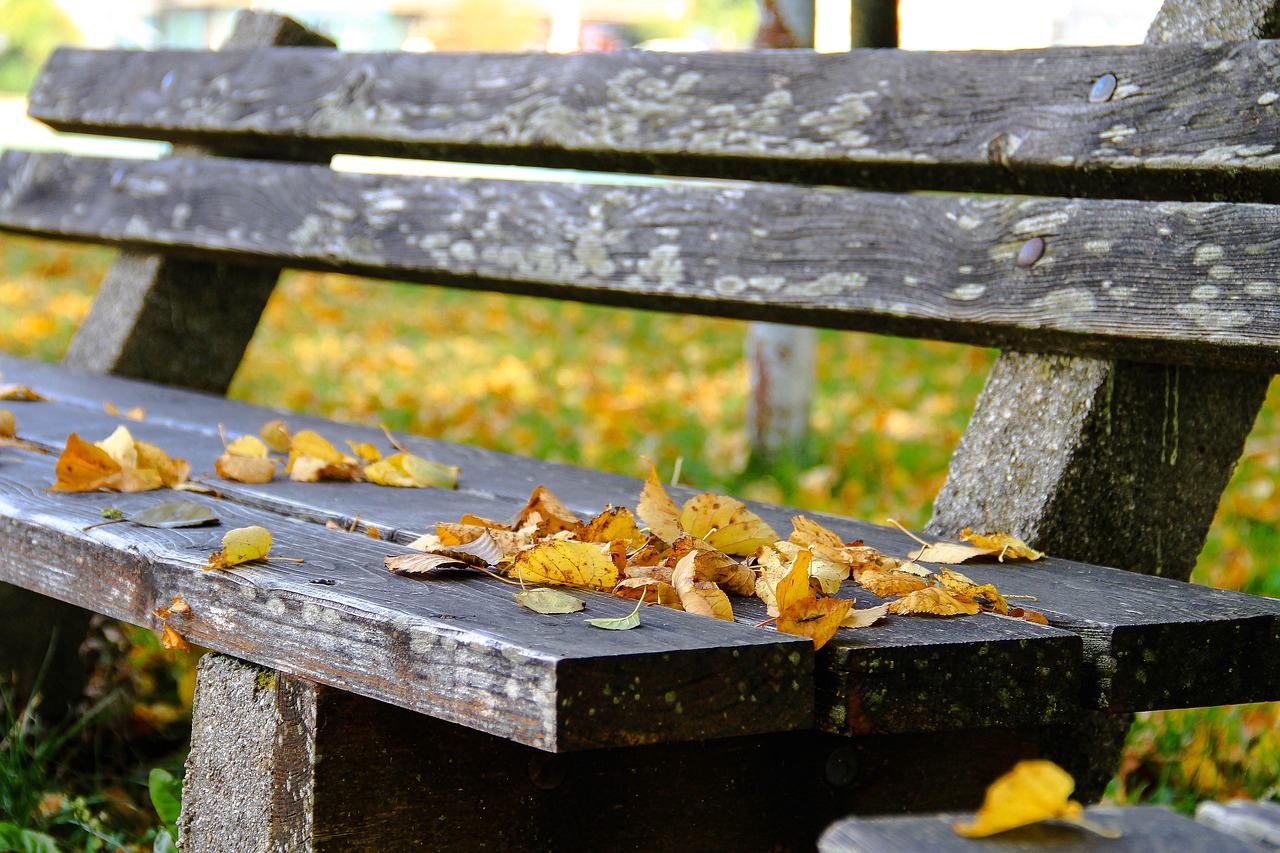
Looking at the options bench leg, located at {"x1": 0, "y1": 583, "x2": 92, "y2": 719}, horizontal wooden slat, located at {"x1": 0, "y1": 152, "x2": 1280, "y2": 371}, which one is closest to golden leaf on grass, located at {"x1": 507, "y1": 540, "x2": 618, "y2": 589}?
horizontal wooden slat, located at {"x1": 0, "y1": 152, "x2": 1280, "y2": 371}

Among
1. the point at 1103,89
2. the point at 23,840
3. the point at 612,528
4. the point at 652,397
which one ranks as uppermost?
the point at 1103,89

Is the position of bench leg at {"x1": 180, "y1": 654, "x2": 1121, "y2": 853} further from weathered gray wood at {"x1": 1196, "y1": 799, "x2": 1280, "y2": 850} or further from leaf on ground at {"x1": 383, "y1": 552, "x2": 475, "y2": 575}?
weathered gray wood at {"x1": 1196, "y1": 799, "x2": 1280, "y2": 850}

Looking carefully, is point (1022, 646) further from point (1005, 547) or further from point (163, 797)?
point (163, 797)

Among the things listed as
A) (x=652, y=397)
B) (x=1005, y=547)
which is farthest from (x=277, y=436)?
(x=652, y=397)

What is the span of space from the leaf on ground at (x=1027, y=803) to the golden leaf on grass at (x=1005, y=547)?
2.34ft

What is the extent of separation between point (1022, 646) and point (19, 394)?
171 cm

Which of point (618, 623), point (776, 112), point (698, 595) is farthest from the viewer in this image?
point (776, 112)

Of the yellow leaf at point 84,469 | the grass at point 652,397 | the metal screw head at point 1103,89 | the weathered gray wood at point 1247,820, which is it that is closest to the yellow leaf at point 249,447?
the yellow leaf at point 84,469

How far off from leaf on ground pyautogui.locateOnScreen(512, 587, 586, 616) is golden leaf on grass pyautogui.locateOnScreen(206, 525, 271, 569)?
267 millimetres

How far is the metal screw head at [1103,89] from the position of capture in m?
1.54

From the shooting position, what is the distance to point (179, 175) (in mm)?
2520

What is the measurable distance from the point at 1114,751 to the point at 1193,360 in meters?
0.47

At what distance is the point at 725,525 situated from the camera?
1.22 m

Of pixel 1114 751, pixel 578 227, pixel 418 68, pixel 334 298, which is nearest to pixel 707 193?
pixel 578 227
